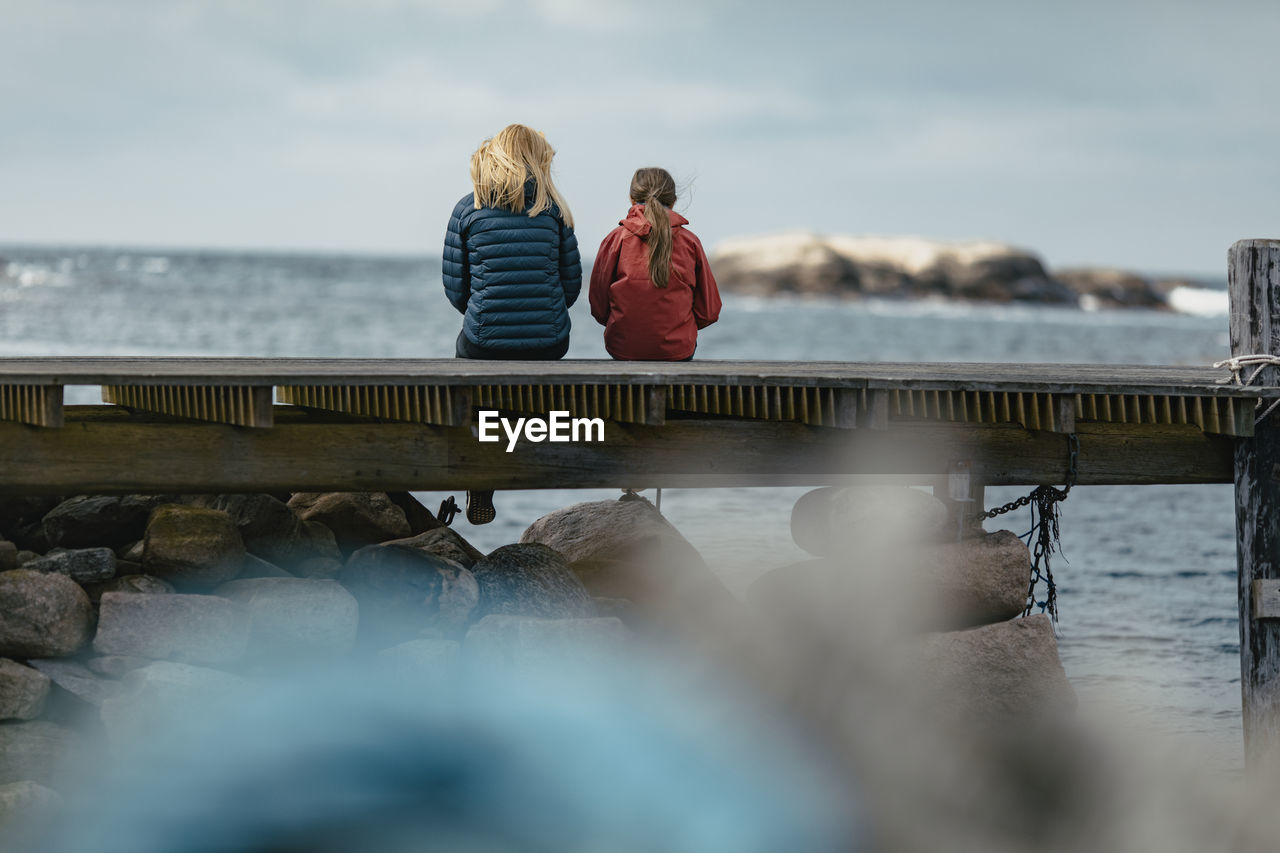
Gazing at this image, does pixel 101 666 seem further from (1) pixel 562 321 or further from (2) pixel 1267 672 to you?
(2) pixel 1267 672

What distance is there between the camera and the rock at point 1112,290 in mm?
83125

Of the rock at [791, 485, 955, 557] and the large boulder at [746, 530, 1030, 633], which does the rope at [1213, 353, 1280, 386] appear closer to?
the large boulder at [746, 530, 1030, 633]

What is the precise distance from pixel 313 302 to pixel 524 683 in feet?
174

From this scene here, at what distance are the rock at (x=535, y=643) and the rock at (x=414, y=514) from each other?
69.5 inches

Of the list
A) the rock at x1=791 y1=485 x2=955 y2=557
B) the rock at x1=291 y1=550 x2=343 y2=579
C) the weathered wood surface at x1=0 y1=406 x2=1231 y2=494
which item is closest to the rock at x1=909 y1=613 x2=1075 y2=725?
the rock at x1=791 y1=485 x2=955 y2=557

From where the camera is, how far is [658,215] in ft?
24.9

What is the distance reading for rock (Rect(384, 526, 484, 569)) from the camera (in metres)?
7.67

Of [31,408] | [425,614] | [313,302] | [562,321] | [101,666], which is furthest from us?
[313,302]

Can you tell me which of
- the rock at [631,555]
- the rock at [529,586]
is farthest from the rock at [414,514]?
the rock at [529,586]

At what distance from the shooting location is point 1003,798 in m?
6.93

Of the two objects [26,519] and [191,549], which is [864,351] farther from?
[191,549]

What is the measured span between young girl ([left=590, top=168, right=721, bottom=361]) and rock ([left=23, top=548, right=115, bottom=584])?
2.83 metres

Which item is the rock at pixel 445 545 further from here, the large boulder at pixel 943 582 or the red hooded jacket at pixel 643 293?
the large boulder at pixel 943 582

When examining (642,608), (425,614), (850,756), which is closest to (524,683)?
(425,614)
